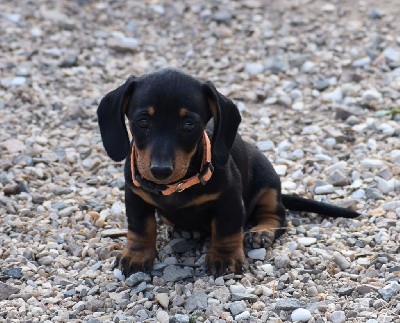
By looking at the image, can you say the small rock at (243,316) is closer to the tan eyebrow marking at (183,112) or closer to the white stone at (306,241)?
the white stone at (306,241)

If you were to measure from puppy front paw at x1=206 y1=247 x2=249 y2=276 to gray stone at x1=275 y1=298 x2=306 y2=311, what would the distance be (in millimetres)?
481

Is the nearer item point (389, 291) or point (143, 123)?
point (143, 123)

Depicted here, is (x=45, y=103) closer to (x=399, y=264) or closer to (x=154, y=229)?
(x=154, y=229)

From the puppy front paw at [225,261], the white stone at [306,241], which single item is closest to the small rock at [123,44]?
the white stone at [306,241]

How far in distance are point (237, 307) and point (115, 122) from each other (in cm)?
128

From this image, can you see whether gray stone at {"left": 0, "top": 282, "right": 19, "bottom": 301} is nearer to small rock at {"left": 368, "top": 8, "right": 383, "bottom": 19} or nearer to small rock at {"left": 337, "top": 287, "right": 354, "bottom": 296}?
small rock at {"left": 337, "top": 287, "right": 354, "bottom": 296}

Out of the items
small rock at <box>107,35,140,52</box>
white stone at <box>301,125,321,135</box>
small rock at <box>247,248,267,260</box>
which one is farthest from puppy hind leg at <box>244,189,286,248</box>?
small rock at <box>107,35,140,52</box>

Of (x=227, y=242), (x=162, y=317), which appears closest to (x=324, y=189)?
(x=227, y=242)

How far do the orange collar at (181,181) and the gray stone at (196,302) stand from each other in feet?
2.01

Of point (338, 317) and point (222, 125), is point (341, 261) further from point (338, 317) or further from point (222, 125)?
point (222, 125)

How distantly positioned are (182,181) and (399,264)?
4.79 ft

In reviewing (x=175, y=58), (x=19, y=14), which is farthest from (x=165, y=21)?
(x=19, y=14)

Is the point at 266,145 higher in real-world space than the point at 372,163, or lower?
lower

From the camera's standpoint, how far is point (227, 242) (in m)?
5.78
